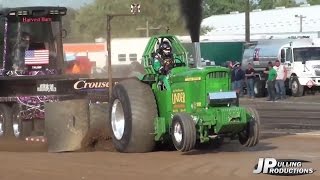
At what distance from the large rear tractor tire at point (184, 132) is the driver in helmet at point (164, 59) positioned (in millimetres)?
1175

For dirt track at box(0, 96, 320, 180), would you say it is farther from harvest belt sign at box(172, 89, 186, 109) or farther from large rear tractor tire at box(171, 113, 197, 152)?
harvest belt sign at box(172, 89, 186, 109)

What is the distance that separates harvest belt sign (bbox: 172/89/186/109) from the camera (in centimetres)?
1134

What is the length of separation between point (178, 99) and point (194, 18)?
3051 mm

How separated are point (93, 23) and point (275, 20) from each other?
4586cm

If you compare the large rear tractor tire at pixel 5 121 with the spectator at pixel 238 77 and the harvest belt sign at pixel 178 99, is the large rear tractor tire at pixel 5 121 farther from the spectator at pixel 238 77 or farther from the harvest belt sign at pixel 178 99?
the spectator at pixel 238 77

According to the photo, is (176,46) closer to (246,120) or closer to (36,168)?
(246,120)

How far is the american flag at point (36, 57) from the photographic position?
16656 mm

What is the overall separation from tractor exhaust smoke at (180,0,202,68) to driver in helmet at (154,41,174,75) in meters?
0.43

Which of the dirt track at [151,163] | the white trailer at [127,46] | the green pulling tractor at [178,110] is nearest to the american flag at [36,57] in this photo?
the dirt track at [151,163]

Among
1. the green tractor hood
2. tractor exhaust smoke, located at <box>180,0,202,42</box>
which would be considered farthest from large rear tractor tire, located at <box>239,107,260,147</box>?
tractor exhaust smoke, located at <box>180,0,202,42</box>

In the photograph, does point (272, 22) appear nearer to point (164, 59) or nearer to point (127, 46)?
point (127, 46)

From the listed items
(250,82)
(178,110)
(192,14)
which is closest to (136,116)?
(178,110)

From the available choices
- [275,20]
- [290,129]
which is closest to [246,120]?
[290,129]

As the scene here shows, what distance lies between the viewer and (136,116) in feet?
37.6
